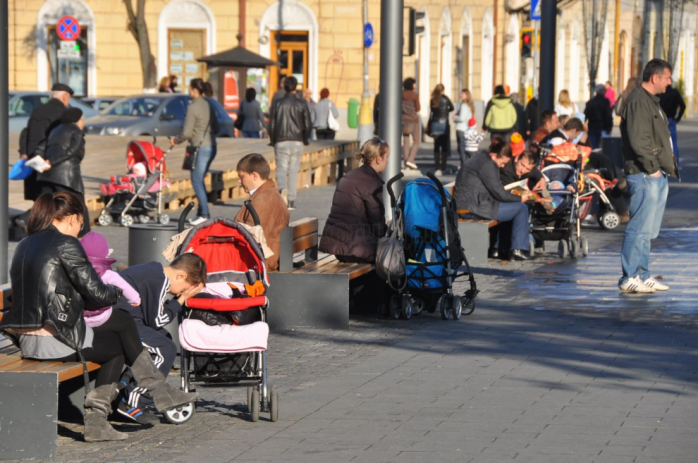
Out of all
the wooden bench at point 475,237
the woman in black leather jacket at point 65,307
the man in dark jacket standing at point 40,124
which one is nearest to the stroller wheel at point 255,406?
the woman in black leather jacket at point 65,307

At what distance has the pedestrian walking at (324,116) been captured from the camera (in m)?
33.8

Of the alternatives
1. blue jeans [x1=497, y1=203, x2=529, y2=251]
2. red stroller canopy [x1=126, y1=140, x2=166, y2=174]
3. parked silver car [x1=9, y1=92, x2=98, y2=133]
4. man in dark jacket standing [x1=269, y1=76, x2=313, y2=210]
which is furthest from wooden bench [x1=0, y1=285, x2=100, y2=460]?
parked silver car [x1=9, y1=92, x2=98, y2=133]

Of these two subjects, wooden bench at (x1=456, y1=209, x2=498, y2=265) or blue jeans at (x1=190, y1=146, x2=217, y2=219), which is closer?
wooden bench at (x1=456, y1=209, x2=498, y2=265)

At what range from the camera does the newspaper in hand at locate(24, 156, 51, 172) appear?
1366cm

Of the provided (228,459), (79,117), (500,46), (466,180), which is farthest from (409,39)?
(500,46)

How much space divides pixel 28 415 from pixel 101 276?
97 cm

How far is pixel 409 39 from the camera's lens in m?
16.9

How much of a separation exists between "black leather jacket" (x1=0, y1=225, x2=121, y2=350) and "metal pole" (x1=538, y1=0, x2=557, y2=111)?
1460cm

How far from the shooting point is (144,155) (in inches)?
727

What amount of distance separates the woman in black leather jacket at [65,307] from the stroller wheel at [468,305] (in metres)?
4.32

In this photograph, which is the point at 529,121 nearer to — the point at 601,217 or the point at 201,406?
the point at 601,217

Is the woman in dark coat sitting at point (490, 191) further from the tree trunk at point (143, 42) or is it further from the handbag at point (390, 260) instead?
the tree trunk at point (143, 42)

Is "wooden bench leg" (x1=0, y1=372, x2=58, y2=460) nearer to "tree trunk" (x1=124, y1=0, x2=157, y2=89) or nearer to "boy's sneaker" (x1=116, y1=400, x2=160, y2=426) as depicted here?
"boy's sneaker" (x1=116, y1=400, x2=160, y2=426)

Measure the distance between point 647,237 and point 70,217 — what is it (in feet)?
21.0
